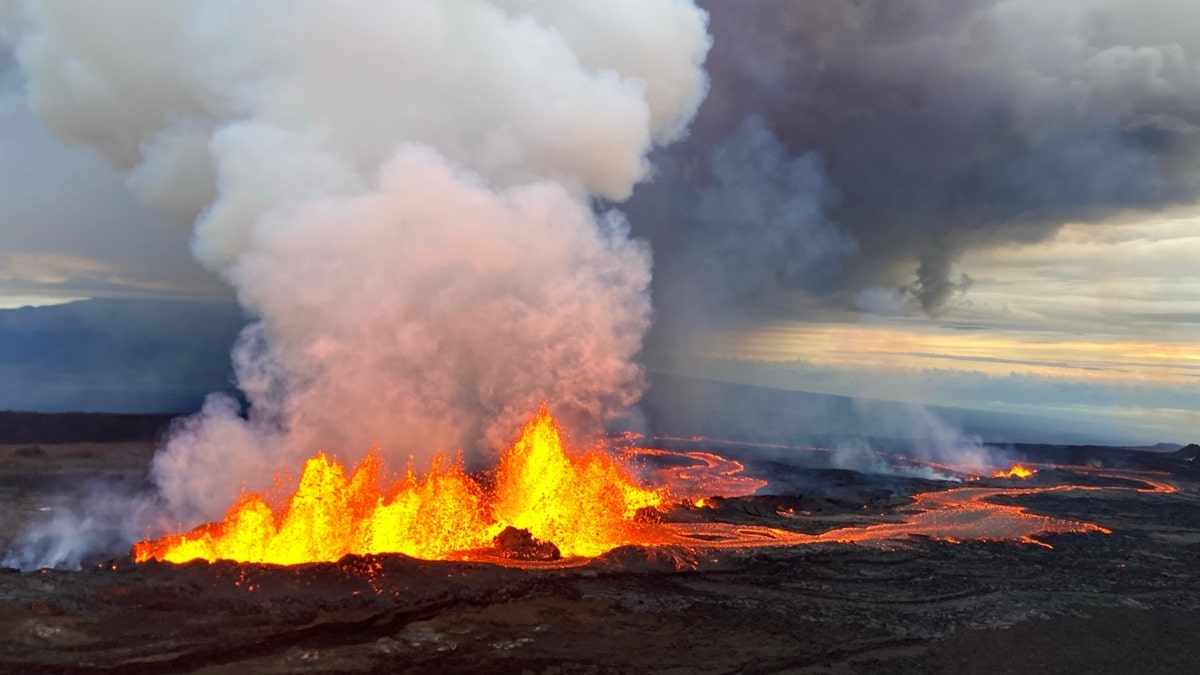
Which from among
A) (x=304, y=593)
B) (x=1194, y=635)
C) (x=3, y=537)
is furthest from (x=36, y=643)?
(x=1194, y=635)

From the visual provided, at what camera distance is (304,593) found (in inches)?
728

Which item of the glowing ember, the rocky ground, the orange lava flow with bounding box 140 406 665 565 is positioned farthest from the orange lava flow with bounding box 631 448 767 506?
the glowing ember

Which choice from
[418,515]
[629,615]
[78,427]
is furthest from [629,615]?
[78,427]

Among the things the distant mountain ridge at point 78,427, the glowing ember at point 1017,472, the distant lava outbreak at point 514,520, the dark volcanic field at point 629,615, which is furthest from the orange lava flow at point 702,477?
the distant mountain ridge at point 78,427

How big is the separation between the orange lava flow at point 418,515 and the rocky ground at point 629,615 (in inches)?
113

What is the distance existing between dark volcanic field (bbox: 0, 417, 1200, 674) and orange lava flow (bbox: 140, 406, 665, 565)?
9.35ft

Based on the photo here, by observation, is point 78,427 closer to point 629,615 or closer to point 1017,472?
point 629,615

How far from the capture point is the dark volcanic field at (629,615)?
15711 mm

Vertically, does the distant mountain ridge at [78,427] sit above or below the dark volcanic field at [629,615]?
above

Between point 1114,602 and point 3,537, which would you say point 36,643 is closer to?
point 3,537

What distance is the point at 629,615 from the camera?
19.5 meters

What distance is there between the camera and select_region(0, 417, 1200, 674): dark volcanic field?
1571cm

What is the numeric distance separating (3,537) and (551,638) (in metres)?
21.9

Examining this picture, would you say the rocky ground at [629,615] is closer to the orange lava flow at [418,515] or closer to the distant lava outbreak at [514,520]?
the distant lava outbreak at [514,520]
